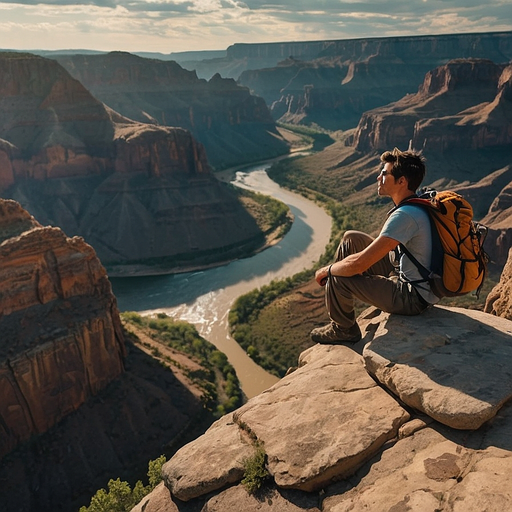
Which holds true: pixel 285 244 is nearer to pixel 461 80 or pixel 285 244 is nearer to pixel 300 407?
pixel 461 80

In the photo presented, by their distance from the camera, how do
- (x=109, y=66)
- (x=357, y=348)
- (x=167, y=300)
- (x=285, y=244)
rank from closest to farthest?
(x=357, y=348), (x=167, y=300), (x=285, y=244), (x=109, y=66)


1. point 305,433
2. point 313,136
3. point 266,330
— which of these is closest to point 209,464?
point 305,433

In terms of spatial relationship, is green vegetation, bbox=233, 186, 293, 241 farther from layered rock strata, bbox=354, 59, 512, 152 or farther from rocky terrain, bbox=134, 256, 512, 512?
rocky terrain, bbox=134, 256, 512, 512

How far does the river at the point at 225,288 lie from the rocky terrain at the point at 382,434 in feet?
96.3

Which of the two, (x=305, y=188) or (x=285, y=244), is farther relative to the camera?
(x=305, y=188)

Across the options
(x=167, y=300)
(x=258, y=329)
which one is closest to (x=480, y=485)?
(x=258, y=329)

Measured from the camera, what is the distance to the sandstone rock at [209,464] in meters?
7.23

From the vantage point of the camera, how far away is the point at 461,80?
321 ft

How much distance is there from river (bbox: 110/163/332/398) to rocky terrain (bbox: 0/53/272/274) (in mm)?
3901

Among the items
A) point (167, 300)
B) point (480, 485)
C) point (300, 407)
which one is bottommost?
point (167, 300)

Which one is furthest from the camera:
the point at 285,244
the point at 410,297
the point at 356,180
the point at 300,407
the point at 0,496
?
the point at 356,180

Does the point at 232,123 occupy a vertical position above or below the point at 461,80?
below

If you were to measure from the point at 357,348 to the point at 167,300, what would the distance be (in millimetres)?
46892

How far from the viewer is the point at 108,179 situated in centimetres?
7388
